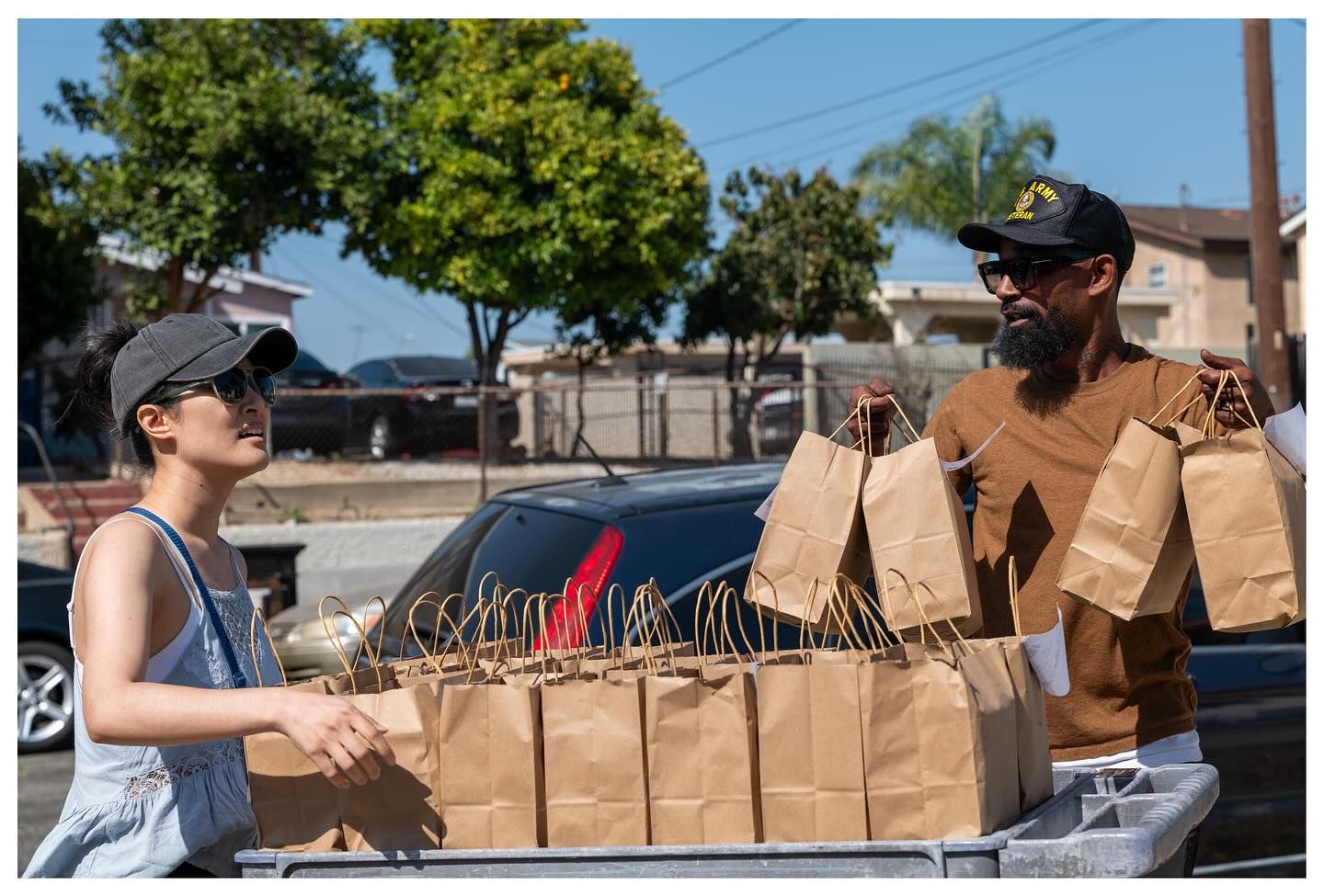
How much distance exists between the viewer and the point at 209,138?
14.1 metres

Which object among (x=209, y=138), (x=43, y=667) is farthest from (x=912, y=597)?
(x=209, y=138)

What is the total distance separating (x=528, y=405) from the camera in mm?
16641

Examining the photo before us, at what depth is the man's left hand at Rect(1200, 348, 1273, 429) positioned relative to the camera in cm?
256

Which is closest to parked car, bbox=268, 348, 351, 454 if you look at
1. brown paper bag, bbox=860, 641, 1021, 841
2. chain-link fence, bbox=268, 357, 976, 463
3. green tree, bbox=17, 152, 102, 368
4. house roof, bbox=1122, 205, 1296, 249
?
chain-link fence, bbox=268, 357, 976, 463

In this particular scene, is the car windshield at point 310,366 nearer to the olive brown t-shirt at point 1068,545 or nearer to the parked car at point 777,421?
the parked car at point 777,421

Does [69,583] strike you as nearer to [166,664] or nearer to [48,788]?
[48,788]

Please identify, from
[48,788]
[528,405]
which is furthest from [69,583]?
[528,405]

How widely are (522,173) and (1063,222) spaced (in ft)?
48.2

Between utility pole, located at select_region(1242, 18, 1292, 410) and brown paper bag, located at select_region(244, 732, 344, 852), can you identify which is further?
utility pole, located at select_region(1242, 18, 1292, 410)

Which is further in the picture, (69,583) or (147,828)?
Result: (69,583)

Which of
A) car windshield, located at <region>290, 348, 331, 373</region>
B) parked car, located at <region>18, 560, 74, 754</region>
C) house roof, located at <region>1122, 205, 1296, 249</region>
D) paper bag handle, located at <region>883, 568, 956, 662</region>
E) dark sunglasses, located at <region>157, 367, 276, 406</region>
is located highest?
house roof, located at <region>1122, 205, 1296, 249</region>

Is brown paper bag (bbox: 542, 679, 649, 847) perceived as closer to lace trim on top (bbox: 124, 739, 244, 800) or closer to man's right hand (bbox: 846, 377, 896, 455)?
lace trim on top (bbox: 124, 739, 244, 800)

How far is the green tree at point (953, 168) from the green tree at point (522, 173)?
469 inches

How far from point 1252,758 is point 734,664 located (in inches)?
129
